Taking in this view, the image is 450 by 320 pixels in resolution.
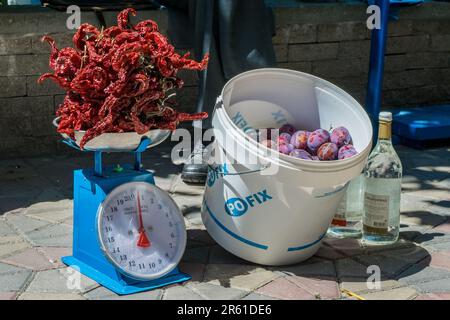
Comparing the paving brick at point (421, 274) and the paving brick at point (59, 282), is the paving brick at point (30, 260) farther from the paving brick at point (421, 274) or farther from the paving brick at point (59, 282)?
the paving brick at point (421, 274)

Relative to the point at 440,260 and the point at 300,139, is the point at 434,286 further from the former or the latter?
the point at 300,139

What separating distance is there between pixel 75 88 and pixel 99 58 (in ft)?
0.48

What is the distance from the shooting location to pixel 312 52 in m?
5.61

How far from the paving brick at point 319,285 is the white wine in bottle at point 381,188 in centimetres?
42

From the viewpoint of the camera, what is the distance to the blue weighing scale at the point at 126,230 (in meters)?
3.13

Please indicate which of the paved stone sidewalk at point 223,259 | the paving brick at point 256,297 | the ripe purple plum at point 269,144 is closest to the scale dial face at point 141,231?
the paved stone sidewalk at point 223,259

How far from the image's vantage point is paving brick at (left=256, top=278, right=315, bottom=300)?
3.14 meters

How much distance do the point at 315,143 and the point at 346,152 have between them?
5.8 inches

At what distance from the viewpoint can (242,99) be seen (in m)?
3.55

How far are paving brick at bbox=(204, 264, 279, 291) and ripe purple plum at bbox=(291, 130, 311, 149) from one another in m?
0.55

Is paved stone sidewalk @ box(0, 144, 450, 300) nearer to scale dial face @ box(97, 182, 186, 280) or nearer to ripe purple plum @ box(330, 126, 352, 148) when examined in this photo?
scale dial face @ box(97, 182, 186, 280)

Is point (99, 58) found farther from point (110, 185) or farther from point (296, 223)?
point (296, 223)

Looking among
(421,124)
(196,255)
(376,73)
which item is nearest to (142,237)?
(196,255)

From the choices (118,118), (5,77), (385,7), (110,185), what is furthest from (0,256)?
(385,7)
